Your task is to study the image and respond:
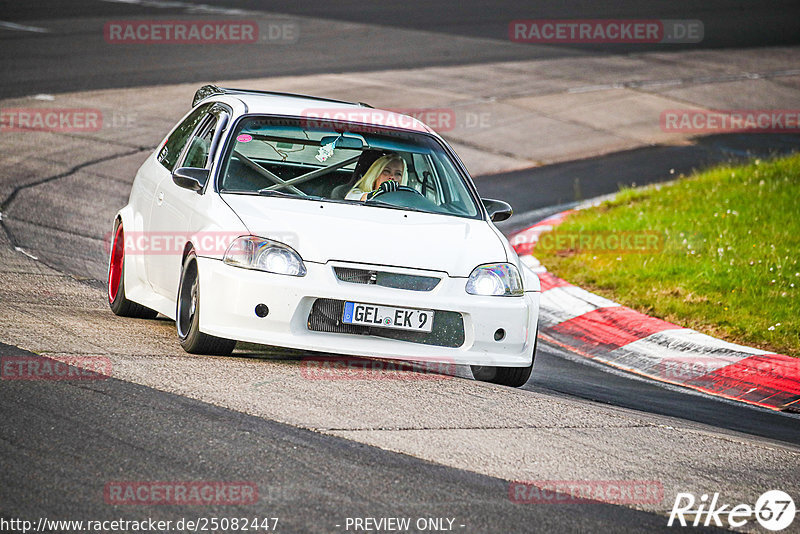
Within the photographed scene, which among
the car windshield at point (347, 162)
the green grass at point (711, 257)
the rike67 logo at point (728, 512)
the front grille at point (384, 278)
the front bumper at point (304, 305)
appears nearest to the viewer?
the rike67 logo at point (728, 512)

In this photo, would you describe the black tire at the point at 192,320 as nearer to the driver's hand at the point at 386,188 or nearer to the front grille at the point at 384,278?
the front grille at the point at 384,278

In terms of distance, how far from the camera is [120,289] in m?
7.96

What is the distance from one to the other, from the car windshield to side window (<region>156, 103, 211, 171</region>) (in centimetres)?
67

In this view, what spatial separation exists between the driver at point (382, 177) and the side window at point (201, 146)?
3.13ft

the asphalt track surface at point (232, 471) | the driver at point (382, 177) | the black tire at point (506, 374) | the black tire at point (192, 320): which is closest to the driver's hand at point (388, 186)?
the driver at point (382, 177)

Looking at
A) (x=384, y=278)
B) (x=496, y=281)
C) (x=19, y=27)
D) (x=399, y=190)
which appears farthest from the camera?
(x=19, y=27)

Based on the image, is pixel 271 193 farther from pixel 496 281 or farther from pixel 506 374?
pixel 506 374

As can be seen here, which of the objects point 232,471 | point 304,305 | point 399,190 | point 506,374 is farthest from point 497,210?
point 232,471

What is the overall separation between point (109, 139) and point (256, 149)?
834 cm

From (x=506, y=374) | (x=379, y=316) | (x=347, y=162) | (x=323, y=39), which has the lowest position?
(x=506, y=374)

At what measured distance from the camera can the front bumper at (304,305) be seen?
20.8 feet

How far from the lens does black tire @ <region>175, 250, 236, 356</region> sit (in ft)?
21.5

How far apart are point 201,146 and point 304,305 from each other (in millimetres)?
1892

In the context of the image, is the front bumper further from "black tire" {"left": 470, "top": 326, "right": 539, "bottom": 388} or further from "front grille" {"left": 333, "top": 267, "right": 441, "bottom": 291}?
"black tire" {"left": 470, "top": 326, "right": 539, "bottom": 388}
